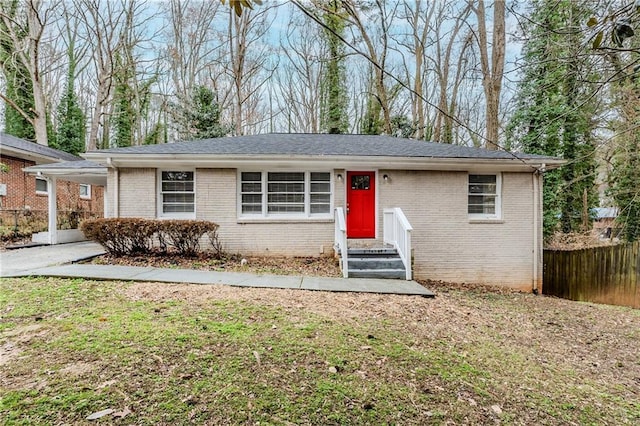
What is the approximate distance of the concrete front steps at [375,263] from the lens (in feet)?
23.8

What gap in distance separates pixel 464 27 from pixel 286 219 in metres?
16.8

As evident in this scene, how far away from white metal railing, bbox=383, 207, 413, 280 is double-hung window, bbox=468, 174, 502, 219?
2573 mm

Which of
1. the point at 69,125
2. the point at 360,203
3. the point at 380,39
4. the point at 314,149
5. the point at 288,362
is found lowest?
the point at 288,362

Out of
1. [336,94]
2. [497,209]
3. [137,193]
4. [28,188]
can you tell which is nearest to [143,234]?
[137,193]

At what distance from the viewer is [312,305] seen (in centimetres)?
491

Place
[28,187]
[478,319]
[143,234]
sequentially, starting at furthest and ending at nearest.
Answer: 1. [28,187]
2. [143,234]
3. [478,319]

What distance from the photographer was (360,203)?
9367 mm

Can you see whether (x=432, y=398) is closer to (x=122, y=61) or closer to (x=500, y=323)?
(x=500, y=323)

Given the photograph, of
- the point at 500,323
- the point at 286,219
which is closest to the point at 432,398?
the point at 500,323

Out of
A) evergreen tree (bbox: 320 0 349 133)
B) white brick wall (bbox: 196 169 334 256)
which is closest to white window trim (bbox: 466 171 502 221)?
white brick wall (bbox: 196 169 334 256)

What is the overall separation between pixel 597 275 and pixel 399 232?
19.0 ft

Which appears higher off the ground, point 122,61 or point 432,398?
point 122,61

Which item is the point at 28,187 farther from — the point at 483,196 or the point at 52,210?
the point at 483,196

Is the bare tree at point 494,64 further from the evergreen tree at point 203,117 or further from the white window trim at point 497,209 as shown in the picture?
the evergreen tree at point 203,117
